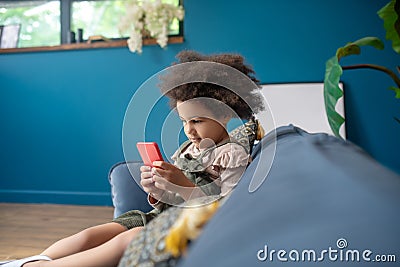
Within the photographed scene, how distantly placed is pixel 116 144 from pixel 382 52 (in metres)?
2.01

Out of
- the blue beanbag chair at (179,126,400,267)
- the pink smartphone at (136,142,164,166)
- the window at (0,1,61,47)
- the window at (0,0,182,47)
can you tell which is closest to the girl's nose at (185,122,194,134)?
the pink smartphone at (136,142,164,166)

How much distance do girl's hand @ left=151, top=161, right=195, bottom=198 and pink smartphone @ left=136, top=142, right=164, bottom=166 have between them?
25 millimetres

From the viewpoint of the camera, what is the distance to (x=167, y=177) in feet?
3.91

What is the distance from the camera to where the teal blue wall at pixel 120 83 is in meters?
3.26

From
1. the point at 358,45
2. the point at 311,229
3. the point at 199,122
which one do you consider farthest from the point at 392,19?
the point at 311,229

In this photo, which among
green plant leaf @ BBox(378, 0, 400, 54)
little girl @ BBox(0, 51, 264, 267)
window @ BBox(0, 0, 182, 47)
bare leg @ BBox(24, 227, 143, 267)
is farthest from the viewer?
window @ BBox(0, 0, 182, 47)

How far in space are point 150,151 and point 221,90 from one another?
0.30 m

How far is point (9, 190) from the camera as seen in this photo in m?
3.77

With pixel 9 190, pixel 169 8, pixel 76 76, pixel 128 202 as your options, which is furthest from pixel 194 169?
pixel 9 190

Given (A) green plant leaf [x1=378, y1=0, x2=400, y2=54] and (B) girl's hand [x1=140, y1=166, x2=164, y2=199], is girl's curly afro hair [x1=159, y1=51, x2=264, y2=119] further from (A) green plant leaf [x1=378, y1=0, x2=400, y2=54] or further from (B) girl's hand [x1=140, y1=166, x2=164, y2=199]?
(A) green plant leaf [x1=378, y1=0, x2=400, y2=54]

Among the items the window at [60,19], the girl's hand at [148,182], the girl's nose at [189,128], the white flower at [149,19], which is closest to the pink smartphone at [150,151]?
the girl's hand at [148,182]

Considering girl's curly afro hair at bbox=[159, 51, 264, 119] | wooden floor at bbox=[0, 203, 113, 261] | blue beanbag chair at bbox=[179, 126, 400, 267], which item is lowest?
wooden floor at bbox=[0, 203, 113, 261]

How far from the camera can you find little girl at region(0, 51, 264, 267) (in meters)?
1.22

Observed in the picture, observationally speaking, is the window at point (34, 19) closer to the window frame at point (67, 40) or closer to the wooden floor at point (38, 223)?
the window frame at point (67, 40)
